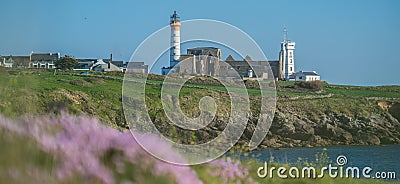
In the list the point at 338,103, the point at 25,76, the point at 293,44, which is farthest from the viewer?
the point at 293,44

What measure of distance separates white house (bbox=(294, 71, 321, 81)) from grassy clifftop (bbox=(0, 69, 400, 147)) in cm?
1728

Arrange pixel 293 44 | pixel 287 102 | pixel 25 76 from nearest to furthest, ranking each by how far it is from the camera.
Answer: pixel 25 76 → pixel 287 102 → pixel 293 44

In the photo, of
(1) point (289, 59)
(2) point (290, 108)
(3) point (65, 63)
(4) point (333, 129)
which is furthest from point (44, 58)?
(4) point (333, 129)

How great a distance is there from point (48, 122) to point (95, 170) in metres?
0.92

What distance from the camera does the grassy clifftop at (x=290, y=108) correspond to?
46487mm

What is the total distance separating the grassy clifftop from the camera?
46.5 m

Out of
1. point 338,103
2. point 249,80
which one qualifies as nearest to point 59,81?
point 249,80

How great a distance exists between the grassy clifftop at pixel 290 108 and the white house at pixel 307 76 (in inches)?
680

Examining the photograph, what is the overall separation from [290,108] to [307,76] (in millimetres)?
35409

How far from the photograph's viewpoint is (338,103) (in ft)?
224

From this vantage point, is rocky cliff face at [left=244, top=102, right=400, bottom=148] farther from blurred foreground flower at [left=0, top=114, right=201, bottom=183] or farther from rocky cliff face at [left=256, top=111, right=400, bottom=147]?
blurred foreground flower at [left=0, top=114, right=201, bottom=183]

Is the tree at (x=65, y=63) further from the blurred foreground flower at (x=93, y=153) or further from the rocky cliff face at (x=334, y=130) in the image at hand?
the blurred foreground flower at (x=93, y=153)

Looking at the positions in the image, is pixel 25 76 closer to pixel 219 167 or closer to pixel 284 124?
pixel 219 167

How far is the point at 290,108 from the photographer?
201 feet
